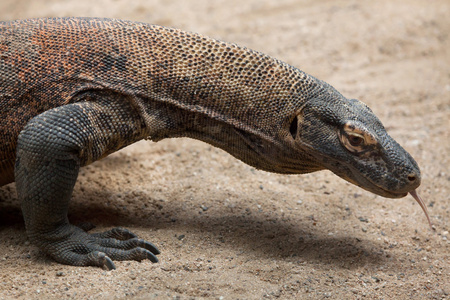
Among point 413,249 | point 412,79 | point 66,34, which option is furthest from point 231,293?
point 412,79

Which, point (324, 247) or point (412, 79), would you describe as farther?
point (412, 79)

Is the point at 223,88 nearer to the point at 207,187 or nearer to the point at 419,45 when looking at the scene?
the point at 207,187

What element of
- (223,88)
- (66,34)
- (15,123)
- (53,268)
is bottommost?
(53,268)

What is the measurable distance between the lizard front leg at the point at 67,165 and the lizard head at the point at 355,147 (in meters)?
1.33

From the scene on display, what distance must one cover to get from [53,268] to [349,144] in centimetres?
238

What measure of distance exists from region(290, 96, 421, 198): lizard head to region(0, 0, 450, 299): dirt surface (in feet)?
2.49

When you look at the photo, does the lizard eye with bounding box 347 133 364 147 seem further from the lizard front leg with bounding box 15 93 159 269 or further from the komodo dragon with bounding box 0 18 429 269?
the lizard front leg with bounding box 15 93 159 269

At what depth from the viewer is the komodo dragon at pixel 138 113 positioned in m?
3.88

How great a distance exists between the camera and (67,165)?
3.86 m

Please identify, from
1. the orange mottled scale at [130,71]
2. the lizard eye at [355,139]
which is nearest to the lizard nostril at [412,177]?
the lizard eye at [355,139]

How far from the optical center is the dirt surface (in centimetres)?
379

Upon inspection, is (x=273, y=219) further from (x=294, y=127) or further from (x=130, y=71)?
(x=130, y=71)

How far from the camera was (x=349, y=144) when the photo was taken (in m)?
3.95

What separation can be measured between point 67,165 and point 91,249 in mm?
690
